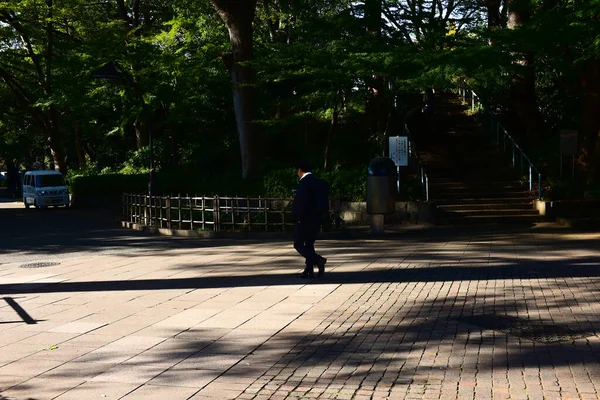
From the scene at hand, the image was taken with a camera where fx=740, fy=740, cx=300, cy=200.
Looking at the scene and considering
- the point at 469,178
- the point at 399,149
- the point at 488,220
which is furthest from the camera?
the point at 469,178

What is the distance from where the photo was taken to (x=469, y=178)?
23938 millimetres

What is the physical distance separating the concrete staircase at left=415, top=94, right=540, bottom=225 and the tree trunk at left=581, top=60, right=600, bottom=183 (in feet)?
7.01

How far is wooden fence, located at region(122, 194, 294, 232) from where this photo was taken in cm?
2019

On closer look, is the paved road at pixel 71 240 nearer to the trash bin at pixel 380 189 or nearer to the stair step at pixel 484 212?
the trash bin at pixel 380 189

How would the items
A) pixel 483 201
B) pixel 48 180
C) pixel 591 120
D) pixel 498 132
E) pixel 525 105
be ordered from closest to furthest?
pixel 483 201, pixel 591 120, pixel 498 132, pixel 525 105, pixel 48 180

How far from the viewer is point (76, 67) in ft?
114

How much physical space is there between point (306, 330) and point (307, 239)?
3.46 m

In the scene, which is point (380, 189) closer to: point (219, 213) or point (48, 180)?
point (219, 213)

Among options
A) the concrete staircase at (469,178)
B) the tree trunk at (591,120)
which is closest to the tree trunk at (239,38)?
the concrete staircase at (469,178)

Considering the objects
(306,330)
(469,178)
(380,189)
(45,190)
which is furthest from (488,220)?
(45,190)

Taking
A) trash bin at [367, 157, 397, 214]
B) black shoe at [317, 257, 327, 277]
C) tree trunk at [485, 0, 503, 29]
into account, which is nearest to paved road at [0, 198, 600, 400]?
black shoe at [317, 257, 327, 277]

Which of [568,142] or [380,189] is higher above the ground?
[568,142]

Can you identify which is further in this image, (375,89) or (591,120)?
(375,89)

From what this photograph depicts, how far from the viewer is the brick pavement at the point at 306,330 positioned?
19.1 feet
